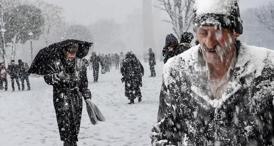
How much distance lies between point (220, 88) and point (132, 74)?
13.9 metres

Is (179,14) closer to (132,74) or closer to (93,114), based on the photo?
(132,74)

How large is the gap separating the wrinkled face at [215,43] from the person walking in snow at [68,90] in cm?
524

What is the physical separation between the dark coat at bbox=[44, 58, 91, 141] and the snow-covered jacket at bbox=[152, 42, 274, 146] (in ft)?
16.7

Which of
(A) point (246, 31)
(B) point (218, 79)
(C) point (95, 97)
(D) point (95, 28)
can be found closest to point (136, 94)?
(C) point (95, 97)

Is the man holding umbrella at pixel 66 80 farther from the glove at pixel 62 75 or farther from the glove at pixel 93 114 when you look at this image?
the glove at pixel 93 114

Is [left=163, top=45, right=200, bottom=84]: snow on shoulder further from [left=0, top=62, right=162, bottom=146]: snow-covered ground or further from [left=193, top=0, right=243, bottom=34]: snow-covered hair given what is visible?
[left=0, top=62, right=162, bottom=146]: snow-covered ground

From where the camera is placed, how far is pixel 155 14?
156 m

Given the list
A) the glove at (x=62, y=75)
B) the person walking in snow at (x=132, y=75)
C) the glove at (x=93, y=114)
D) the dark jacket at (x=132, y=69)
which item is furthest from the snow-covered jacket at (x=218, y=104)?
the dark jacket at (x=132, y=69)

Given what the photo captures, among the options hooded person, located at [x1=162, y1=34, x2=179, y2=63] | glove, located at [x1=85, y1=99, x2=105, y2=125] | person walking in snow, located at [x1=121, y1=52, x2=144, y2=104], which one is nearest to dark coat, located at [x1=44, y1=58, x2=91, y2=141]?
glove, located at [x1=85, y1=99, x2=105, y2=125]

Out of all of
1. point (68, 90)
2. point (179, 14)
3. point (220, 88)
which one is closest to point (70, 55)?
point (68, 90)

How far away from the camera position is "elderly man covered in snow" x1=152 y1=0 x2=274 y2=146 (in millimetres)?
1913

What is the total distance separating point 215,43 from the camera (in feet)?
6.26

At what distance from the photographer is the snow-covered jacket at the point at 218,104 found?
1.91 meters

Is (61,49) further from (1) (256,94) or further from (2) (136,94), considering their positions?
(2) (136,94)
